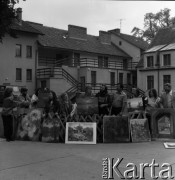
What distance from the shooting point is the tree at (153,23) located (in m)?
60.6

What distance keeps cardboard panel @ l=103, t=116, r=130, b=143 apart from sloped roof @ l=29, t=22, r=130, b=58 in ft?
103

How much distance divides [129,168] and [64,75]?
31.2m

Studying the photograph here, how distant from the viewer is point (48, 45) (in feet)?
135

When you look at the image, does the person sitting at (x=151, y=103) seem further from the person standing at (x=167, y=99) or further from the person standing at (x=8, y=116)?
the person standing at (x=8, y=116)

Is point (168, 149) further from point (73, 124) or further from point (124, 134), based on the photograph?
point (73, 124)

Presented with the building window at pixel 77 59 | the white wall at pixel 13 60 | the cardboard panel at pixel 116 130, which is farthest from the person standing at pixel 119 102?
the building window at pixel 77 59

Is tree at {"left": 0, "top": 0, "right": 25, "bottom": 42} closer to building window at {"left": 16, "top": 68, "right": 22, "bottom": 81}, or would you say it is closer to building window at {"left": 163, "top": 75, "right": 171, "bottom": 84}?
building window at {"left": 16, "top": 68, "right": 22, "bottom": 81}

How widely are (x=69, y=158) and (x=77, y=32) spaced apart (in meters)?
41.7

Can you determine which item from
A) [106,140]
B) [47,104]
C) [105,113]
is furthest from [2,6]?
[106,140]

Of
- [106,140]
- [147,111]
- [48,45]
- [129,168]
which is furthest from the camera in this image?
[48,45]

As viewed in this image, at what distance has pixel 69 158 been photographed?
8.13 m

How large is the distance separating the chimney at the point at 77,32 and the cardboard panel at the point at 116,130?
37.7m

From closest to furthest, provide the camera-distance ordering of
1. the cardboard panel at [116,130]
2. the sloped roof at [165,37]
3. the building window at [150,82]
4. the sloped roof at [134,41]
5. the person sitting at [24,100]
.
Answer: the cardboard panel at [116,130]
the person sitting at [24,100]
the building window at [150,82]
the sloped roof at [165,37]
the sloped roof at [134,41]

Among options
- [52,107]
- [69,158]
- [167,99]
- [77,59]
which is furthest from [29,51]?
[69,158]
